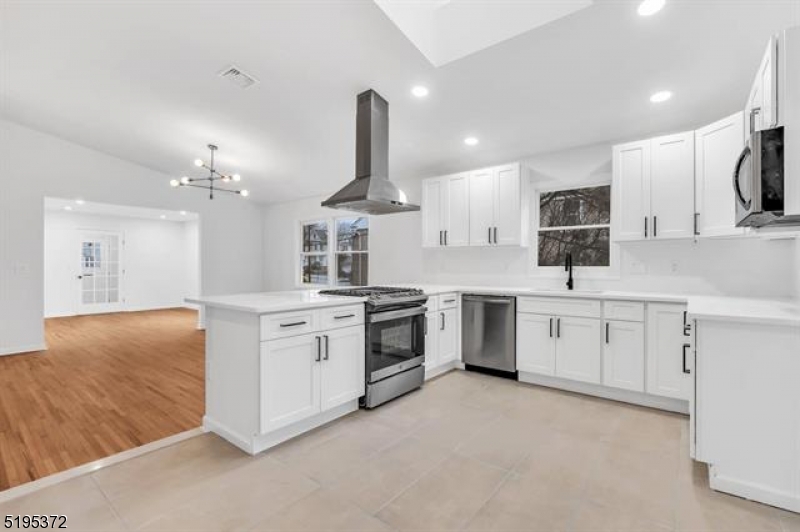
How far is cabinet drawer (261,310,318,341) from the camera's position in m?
2.24

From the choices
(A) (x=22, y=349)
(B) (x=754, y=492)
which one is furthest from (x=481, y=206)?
(A) (x=22, y=349)

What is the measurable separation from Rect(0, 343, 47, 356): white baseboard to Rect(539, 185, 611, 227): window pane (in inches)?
282

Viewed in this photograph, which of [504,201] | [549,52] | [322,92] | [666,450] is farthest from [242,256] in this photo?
[666,450]

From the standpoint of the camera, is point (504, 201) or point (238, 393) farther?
point (504, 201)

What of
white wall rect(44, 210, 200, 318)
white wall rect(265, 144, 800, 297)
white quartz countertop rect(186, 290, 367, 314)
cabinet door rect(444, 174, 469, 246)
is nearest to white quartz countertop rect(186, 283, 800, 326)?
white quartz countertop rect(186, 290, 367, 314)

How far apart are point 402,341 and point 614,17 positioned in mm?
2821

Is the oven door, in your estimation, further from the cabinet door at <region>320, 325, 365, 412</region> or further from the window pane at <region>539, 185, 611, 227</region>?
the window pane at <region>539, 185, 611, 227</region>

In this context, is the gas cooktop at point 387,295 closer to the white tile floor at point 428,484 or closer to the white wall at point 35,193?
the white tile floor at point 428,484

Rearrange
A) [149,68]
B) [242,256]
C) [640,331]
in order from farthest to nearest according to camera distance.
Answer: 1. [242,256]
2. [149,68]
3. [640,331]

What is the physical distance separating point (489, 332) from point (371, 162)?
213cm

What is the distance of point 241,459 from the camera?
2.22 metres

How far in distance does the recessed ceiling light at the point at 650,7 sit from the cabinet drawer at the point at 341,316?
8.76 ft

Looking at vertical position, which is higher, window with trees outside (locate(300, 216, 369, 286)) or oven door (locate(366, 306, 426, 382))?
window with trees outside (locate(300, 216, 369, 286))

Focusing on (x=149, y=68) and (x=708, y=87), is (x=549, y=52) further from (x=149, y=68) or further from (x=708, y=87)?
(x=149, y=68)
